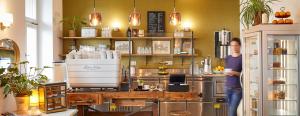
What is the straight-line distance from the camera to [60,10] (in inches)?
380

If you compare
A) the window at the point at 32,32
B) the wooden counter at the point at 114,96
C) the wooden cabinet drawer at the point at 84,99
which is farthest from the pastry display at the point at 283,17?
the window at the point at 32,32

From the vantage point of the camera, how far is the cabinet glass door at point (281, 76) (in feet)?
19.0

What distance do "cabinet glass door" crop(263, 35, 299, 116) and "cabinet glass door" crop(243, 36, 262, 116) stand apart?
0.17 meters

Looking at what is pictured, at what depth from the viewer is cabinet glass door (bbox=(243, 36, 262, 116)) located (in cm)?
604

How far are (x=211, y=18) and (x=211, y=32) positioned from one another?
32cm

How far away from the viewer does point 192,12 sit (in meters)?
9.96

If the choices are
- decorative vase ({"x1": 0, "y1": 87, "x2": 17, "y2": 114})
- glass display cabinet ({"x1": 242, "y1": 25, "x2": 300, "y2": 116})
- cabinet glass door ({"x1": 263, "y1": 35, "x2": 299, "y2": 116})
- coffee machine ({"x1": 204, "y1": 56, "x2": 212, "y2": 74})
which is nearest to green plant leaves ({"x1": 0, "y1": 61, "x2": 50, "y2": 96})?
decorative vase ({"x1": 0, "y1": 87, "x2": 17, "y2": 114})

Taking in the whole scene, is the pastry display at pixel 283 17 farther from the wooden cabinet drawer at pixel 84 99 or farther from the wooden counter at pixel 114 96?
the wooden cabinet drawer at pixel 84 99

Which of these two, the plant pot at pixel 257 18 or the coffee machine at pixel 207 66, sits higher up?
the plant pot at pixel 257 18

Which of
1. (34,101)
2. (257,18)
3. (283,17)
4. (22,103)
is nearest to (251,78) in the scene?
(257,18)

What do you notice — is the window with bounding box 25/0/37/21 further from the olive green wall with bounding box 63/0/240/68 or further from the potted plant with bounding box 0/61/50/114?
the potted plant with bounding box 0/61/50/114

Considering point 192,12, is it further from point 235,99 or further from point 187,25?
point 235,99

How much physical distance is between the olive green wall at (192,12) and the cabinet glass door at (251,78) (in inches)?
134

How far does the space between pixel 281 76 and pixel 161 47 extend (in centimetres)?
420
